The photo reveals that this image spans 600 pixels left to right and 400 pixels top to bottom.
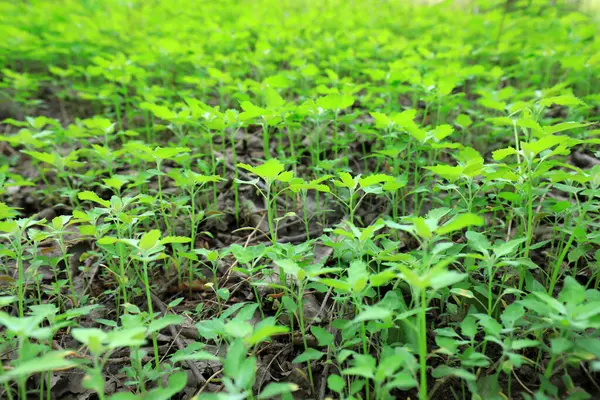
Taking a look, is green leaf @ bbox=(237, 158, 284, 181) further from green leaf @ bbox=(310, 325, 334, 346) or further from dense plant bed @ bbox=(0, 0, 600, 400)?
green leaf @ bbox=(310, 325, 334, 346)

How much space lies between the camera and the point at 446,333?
119cm

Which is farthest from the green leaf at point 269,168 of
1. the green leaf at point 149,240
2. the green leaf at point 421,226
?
the green leaf at point 421,226

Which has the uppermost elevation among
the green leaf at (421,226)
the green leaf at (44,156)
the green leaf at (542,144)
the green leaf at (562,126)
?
the green leaf at (562,126)

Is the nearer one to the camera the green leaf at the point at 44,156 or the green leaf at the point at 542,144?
the green leaf at the point at 542,144

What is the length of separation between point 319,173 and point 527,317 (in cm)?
119

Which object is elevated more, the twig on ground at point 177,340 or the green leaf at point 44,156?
the green leaf at point 44,156

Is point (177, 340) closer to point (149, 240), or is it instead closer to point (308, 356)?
point (149, 240)

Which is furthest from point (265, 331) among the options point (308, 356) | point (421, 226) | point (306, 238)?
Answer: point (306, 238)

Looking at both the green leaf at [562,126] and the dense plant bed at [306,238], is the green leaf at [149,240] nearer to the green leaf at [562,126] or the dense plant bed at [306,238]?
the dense plant bed at [306,238]

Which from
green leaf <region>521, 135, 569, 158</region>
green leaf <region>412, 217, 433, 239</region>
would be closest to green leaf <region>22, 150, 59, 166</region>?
green leaf <region>412, 217, 433, 239</region>

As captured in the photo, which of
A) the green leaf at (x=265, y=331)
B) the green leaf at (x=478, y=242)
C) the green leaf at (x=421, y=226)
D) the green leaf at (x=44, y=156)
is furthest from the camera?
the green leaf at (x=44, y=156)

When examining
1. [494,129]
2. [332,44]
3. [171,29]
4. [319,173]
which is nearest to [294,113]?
[319,173]

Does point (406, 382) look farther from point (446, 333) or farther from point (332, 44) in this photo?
point (332, 44)

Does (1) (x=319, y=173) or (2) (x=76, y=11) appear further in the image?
(2) (x=76, y=11)
